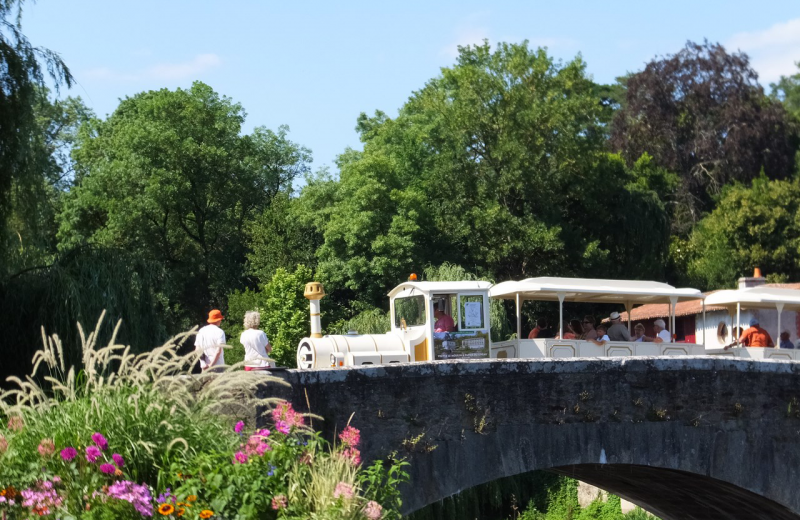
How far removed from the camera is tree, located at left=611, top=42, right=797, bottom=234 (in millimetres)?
51000

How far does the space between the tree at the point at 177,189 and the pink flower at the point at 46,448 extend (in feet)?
95.8

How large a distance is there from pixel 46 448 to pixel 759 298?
13874mm

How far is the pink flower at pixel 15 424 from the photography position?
917 centimetres

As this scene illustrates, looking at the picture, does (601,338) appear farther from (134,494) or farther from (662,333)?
(134,494)

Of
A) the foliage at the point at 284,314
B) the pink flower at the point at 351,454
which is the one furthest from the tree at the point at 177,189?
the pink flower at the point at 351,454

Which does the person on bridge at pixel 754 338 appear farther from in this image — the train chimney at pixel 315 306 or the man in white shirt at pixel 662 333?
the train chimney at pixel 315 306

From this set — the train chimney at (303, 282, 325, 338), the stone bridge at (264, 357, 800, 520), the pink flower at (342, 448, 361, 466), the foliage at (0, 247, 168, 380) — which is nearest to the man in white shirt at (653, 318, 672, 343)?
the stone bridge at (264, 357, 800, 520)

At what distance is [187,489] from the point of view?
8508 mm

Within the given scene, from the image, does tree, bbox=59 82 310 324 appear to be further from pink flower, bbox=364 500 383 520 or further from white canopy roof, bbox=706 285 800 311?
pink flower, bbox=364 500 383 520

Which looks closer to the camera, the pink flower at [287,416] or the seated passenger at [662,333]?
the pink flower at [287,416]

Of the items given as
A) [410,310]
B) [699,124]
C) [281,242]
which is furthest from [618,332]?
[699,124]

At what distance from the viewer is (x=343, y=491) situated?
28.6 feet

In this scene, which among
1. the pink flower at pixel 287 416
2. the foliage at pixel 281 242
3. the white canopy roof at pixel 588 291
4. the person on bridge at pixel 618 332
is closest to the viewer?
Answer: the pink flower at pixel 287 416

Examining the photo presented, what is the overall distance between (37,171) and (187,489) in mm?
7205
